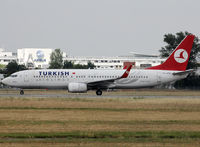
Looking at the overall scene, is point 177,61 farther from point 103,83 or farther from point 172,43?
point 172,43

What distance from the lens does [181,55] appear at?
5525cm

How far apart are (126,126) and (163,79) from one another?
32879 millimetres

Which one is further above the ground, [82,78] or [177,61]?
[177,61]

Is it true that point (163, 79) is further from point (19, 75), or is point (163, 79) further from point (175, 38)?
point (175, 38)

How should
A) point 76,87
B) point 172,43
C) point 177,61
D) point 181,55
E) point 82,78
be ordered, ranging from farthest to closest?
point 172,43
point 181,55
point 177,61
point 82,78
point 76,87

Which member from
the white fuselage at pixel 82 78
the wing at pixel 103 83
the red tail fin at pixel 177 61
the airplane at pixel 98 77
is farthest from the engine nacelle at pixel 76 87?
the red tail fin at pixel 177 61

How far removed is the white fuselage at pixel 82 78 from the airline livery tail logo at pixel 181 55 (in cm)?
202

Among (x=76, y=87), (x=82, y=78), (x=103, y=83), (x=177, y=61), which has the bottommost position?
(x=76, y=87)

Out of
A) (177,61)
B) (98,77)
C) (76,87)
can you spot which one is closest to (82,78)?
(98,77)

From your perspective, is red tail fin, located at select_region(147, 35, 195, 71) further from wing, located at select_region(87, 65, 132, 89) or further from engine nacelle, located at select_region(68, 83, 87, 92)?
engine nacelle, located at select_region(68, 83, 87, 92)

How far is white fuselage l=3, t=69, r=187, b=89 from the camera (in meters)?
52.7

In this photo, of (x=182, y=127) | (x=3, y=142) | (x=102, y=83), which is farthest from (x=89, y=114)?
(x=102, y=83)

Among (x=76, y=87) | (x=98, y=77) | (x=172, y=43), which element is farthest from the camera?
(x=172, y=43)

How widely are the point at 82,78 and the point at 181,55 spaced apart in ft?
41.7
